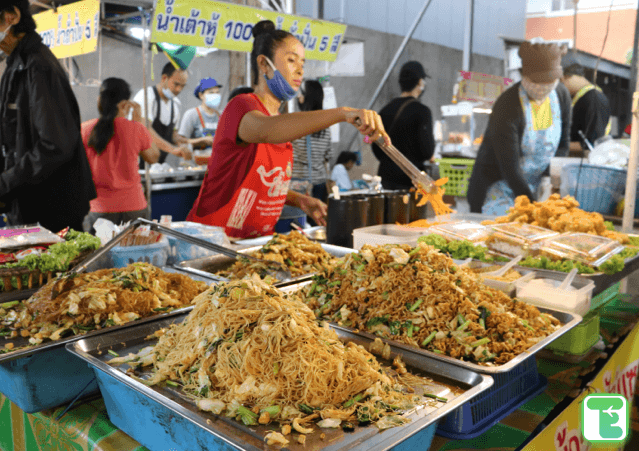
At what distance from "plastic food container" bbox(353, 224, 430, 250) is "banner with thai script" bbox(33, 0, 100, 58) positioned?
3.73 metres

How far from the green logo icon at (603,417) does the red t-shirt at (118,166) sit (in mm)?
3750

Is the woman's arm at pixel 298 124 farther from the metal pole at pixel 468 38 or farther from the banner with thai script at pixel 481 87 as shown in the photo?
the metal pole at pixel 468 38

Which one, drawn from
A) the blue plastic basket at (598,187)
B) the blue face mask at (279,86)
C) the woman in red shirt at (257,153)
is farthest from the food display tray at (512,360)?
the blue plastic basket at (598,187)

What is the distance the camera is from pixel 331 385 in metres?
0.93

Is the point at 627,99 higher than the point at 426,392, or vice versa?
the point at 627,99

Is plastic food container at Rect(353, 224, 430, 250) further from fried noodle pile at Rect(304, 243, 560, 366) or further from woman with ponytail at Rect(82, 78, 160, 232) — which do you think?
woman with ponytail at Rect(82, 78, 160, 232)

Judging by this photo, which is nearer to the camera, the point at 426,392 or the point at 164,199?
the point at 426,392

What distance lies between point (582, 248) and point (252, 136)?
1.54 m

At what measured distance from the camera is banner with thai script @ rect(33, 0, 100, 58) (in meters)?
4.73

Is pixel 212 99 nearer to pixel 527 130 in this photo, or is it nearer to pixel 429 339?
pixel 527 130

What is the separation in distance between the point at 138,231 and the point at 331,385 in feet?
4.15

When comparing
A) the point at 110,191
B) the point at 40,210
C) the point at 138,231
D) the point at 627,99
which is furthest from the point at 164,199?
the point at 627,99

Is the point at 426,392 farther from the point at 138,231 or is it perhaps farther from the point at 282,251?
the point at 138,231

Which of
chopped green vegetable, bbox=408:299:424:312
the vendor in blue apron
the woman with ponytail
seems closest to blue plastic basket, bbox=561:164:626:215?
the vendor in blue apron
